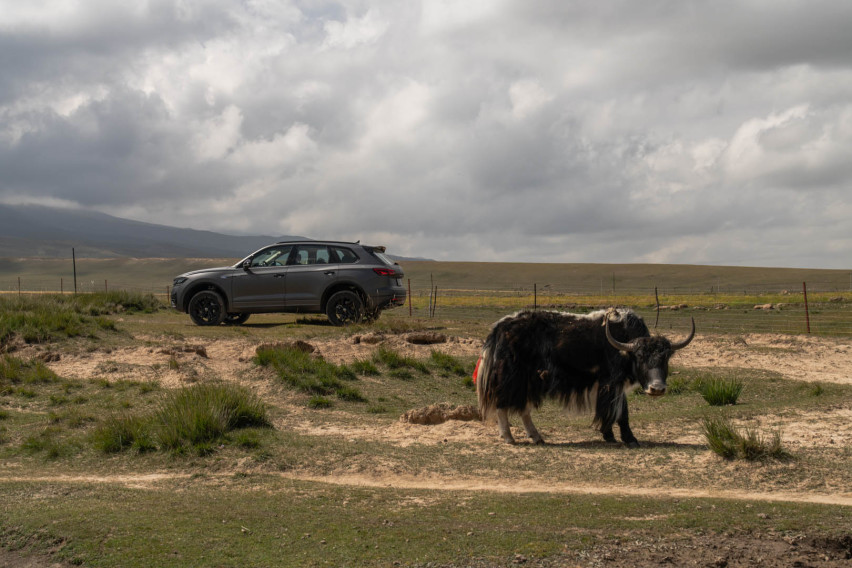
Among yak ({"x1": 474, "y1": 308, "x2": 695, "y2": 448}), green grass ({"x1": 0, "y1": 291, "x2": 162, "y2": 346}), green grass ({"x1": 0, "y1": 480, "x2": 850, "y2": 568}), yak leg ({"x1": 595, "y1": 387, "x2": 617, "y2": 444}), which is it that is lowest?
green grass ({"x1": 0, "y1": 480, "x2": 850, "y2": 568})

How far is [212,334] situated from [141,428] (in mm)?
8599

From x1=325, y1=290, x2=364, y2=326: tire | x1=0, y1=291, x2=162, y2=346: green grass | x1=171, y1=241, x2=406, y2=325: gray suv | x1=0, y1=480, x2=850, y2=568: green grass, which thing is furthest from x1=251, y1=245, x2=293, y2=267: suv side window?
x1=0, y1=480, x2=850, y2=568: green grass

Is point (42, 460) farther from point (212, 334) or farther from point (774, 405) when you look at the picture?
point (774, 405)

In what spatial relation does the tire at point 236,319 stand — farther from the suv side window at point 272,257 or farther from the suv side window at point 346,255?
the suv side window at point 346,255

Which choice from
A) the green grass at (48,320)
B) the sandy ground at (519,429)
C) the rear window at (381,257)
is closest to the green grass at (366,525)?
the sandy ground at (519,429)

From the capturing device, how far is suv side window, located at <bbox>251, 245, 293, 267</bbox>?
19.1m

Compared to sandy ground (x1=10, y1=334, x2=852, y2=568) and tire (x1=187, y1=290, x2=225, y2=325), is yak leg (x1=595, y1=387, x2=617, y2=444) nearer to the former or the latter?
sandy ground (x1=10, y1=334, x2=852, y2=568)

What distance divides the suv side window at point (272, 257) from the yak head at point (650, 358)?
11.7m

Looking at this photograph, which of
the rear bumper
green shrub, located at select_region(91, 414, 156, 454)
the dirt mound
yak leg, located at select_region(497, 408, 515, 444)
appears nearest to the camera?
green shrub, located at select_region(91, 414, 156, 454)

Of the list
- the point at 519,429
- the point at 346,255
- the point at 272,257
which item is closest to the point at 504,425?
the point at 519,429

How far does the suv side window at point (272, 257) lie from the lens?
19.1 metres

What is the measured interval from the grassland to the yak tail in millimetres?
458

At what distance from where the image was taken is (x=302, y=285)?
61.0 feet

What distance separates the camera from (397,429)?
34.1ft
